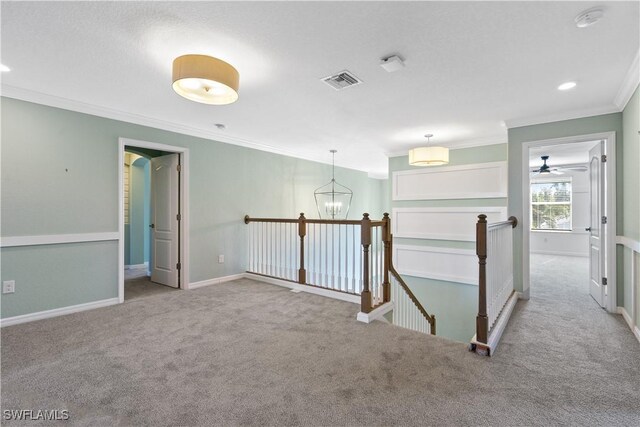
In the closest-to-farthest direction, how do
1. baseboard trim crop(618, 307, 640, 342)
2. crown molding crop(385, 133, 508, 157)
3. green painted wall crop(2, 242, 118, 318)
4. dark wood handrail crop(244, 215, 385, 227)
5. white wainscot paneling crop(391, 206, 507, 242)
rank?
baseboard trim crop(618, 307, 640, 342) → green painted wall crop(2, 242, 118, 318) → dark wood handrail crop(244, 215, 385, 227) → crown molding crop(385, 133, 508, 157) → white wainscot paneling crop(391, 206, 507, 242)

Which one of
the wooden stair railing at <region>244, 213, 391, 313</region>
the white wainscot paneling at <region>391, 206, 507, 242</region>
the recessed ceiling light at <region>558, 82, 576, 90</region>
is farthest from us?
the white wainscot paneling at <region>391, 206, 507, 242</region>

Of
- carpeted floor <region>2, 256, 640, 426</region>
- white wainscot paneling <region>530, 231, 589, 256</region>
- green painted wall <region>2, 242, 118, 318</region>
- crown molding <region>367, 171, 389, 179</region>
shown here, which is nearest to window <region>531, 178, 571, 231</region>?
white wainscot paneling <region>530, 231, 589, 256</region>

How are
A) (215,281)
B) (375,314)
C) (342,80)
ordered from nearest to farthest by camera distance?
(342,80) → (375,314) → (215,281)

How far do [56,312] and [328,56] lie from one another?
3.87 metres

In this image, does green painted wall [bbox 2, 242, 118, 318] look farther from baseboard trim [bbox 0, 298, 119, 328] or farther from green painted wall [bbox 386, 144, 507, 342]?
green painted wall [bbox 386, 144, 507, 342]

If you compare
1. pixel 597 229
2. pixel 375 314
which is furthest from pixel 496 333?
pixel 597 229

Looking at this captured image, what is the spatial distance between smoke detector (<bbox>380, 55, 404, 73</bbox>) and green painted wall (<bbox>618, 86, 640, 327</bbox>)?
89.1 inches

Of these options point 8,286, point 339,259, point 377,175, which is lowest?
point 8,286

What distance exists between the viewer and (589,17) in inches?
73.1

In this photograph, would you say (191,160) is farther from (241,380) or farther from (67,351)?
(241,380)

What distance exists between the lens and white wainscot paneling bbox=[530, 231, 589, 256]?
7902 millimetres

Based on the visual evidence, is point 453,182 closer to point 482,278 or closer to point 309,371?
point 482,278

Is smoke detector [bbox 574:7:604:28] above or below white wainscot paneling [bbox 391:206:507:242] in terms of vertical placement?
above

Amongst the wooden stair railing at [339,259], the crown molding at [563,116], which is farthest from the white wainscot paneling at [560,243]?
the crown molding at [563,116]
